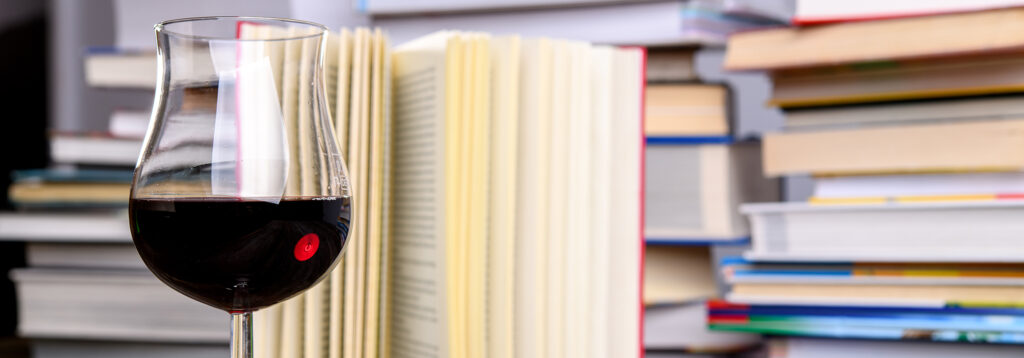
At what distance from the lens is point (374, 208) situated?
695 millimetres

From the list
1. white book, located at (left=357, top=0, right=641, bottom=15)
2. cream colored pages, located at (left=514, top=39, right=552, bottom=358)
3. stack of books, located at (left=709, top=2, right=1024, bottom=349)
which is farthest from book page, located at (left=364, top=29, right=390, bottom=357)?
stack of books, located at (left=709, top=2, right=1024, bottom=349)

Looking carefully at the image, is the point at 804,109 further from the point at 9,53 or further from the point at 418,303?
the point at 9,53

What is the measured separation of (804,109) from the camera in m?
0.97

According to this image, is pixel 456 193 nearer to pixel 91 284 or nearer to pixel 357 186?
pixel 357 186

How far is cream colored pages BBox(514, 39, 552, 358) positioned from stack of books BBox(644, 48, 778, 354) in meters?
0.38

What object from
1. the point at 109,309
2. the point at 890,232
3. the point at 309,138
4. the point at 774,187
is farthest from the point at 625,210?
the point at 109,309

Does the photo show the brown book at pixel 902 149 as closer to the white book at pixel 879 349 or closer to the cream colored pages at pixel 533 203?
the white book at pixel 879 349

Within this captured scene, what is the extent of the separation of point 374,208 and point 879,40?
0.51 m

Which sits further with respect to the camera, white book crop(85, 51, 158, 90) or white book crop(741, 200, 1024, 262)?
white book crop(85, 51, 158, 90)

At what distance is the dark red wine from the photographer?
0.56 metres

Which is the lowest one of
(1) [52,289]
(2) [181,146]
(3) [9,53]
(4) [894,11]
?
(1) [52,289]

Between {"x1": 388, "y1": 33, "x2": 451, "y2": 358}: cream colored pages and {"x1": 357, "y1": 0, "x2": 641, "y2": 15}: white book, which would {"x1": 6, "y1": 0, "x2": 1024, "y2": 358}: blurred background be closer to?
{"x1": 357, "y1": 0, "x2": 641, "y2": 15}: white book

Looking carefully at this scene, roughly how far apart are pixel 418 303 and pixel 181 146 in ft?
0.73

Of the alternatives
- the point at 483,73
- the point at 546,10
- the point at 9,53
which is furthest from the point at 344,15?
the point at 9,53
